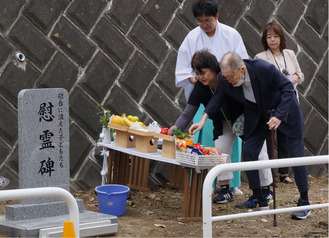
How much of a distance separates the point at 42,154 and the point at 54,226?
74cm

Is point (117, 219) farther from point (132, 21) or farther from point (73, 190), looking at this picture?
point (132, 21)

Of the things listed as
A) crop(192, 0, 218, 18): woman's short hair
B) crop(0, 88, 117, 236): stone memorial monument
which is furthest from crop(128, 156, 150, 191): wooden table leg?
crop(192, 0, 218, 18): woman's short hair

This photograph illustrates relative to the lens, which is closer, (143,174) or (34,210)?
(34,210)

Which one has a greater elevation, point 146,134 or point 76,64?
point 76,64

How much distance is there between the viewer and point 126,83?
304 inches

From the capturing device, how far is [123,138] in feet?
23.2

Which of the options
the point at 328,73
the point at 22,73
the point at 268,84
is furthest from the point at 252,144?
the point at 328,73

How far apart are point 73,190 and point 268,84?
8.94ft

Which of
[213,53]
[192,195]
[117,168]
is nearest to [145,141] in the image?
[117,168]

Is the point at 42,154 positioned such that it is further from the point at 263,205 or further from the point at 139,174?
the point at 263,205

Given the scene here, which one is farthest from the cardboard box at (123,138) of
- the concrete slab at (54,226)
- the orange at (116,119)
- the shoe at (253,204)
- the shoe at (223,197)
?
the shoe at (253,204)

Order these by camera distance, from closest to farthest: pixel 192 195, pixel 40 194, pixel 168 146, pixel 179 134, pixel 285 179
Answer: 1. pixel 40 194
2. pixel 192 195
3. pixel 179 134
4. pixel 168 146
5. pixel 285 179

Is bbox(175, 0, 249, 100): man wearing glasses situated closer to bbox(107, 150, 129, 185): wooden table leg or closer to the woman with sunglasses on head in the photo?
the woman with sunglasses on head

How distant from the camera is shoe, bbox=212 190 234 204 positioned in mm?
6986
